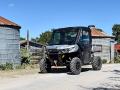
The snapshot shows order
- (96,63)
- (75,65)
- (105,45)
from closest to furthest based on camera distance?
(75,65), (96,63), (105,45)

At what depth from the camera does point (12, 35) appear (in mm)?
27953

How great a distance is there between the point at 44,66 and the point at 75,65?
2.09 meters

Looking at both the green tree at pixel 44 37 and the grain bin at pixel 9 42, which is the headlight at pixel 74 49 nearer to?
the grain bin at pixel 9 42

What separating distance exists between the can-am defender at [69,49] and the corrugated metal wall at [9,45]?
5.98m

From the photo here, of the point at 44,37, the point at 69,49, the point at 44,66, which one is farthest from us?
the point at 44,37

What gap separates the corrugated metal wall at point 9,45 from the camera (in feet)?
88.4

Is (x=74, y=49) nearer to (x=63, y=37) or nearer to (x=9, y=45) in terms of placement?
(x=63, y=37)

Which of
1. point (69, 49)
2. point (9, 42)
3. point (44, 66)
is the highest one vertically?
point (9, 42)

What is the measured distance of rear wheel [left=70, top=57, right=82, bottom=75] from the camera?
2011 centimetres

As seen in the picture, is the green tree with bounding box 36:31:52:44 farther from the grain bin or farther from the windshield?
the windshield

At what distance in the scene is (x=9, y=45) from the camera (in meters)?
27.7

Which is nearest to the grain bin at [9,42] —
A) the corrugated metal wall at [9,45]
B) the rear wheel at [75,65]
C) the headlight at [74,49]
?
the corrugated metal wall at [9,45]

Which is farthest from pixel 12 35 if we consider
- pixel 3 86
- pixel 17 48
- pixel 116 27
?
pixel 116 27

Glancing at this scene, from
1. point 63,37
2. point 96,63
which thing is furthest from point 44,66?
point 96,63
